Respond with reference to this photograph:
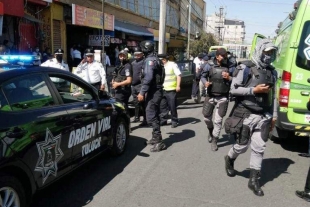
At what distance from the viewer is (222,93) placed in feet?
18.9

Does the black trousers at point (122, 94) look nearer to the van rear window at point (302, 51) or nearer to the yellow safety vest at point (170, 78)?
the yellow safety vest at point (170, 78)

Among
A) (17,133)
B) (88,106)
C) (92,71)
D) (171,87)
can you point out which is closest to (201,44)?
(171,87)

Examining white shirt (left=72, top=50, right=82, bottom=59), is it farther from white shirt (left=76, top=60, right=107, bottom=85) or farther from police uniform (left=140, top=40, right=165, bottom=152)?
police uniform (left=140, top=40, right=165, bottom=152)

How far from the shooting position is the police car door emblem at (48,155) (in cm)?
306

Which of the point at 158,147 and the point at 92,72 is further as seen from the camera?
the point at 92,72

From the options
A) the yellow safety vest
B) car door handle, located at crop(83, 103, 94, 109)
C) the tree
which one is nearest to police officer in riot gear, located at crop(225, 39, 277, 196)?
car door handle, located at crop(83, 103, 94, 109)

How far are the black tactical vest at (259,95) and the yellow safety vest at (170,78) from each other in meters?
3.65

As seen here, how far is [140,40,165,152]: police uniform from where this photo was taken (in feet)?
17.2

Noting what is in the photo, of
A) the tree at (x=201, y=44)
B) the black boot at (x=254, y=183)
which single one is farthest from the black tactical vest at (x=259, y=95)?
the tree at (x=201, y=44)

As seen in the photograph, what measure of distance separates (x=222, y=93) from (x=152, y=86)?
132 centimetres

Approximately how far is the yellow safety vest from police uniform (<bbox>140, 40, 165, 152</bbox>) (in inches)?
80.5

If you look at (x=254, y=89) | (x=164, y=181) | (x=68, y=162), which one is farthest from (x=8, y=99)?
(x=254, y=89)

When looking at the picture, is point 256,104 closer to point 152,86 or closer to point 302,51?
point 302,51

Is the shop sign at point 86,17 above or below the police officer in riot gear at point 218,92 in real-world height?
above
